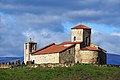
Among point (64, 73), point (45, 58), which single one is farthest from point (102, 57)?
point (64, 73)

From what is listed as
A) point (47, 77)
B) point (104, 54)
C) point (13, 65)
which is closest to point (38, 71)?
point (47, 77)

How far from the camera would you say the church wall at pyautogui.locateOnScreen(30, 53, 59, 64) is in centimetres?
8062

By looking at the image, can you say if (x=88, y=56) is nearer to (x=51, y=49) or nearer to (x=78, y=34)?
(x=78, y=34)

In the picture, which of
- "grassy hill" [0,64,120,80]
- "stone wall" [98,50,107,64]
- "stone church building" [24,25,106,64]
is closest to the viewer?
"grassy hill" [0,64,120,80]

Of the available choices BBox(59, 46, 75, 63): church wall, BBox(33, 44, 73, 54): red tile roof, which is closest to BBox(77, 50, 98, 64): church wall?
BBox(59, 46, 75, 63): church wall

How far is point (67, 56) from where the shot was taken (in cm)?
8119

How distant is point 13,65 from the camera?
264 feet

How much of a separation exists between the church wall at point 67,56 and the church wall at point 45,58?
0.69 metres

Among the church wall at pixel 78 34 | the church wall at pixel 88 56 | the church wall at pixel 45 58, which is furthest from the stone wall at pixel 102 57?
the church wall at pixel 45 58

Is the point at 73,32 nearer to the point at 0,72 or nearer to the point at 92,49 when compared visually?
the point at 92,49

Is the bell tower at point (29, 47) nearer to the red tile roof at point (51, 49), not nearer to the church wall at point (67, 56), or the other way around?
the red tile roof at point (51, 49)

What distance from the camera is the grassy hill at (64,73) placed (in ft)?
221

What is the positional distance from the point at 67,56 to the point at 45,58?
3646 millimetres

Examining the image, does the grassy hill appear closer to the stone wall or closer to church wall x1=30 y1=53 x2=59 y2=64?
church wall x1=30 y1=53 x2=59 y2=64
